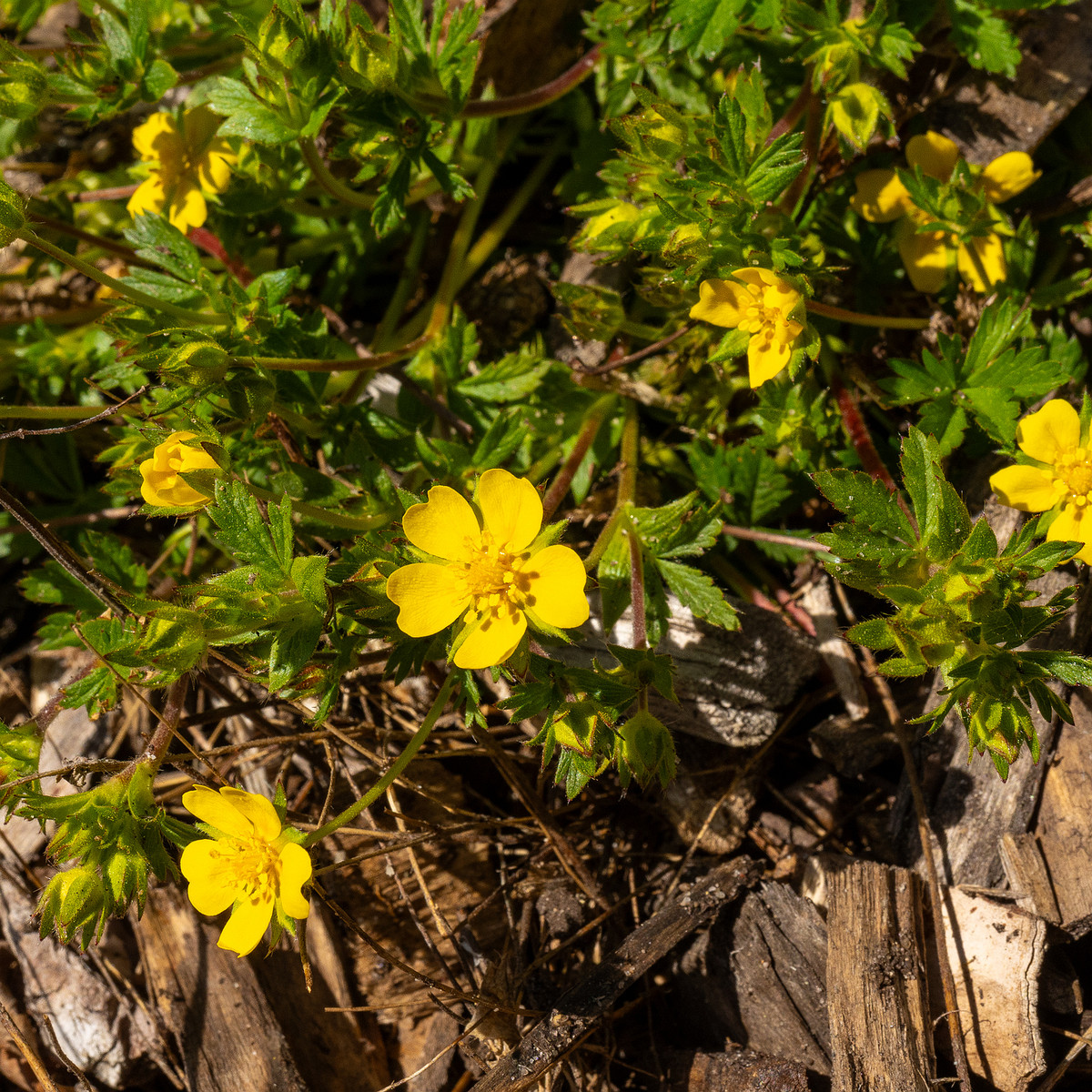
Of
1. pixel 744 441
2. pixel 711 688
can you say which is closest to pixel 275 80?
pixel 744 441

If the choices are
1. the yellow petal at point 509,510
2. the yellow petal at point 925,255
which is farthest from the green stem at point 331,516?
the yellow petal at point 925,255

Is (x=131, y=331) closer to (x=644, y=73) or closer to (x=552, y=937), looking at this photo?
(x=644, y=73)

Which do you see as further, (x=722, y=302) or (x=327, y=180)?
(x=327, y=180)

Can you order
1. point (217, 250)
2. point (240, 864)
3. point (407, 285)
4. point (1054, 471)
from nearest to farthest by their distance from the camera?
1. point (240, 864)
2. point (1054, 471)
3. point (217, 250)
4. point (407, 285)

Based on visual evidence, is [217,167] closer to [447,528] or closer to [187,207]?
[187,207]

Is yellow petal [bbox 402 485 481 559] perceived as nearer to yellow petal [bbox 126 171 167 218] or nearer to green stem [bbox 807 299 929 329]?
green stem [bbox 807 299 929 329]

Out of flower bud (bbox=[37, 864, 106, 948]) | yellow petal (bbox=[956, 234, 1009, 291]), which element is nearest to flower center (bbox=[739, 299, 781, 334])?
yellow petal (bbox=[956, 234, 1009, 291])

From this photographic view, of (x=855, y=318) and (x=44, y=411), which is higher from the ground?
(x=855, y=318)

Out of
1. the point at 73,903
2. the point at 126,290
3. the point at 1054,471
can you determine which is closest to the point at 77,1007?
the point at 73,903

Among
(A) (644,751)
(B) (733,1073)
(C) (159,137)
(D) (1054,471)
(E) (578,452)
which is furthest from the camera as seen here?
(C) (159,137)
